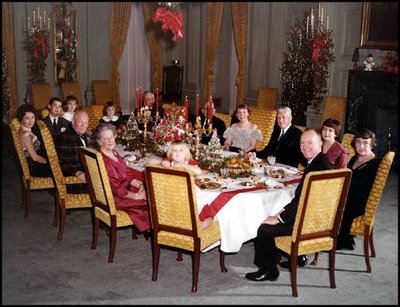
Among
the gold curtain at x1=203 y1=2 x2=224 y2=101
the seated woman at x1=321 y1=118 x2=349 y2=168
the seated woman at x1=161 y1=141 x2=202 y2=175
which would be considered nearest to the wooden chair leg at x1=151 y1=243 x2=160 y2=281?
the seated woman at x1=161 y1=141 x2=202 y2=175

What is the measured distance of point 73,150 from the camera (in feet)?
18.5

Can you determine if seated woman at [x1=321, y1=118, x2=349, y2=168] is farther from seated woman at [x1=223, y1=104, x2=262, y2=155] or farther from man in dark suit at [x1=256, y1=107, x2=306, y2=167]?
seated woman at [x1=223, y1=104, x2=262, y2=155]

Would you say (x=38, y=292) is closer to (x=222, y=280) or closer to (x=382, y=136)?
(x=222, y=280)

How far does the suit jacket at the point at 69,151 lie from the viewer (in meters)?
5.60

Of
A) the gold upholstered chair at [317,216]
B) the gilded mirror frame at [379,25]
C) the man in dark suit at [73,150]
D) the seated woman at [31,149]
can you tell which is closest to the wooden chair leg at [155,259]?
the gold upholstered chair at [317,216]

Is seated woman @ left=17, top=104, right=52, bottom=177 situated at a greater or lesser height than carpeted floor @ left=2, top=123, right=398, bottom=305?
greater

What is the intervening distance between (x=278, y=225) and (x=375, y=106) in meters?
4.70

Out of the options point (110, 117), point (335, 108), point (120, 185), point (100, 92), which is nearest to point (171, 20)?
point (120, 185)

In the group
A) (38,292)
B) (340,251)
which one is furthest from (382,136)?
(38,292)

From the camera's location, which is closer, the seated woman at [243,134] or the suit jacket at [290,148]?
the suit jacket at [290,148]

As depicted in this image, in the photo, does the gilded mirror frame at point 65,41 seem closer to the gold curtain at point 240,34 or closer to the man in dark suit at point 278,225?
the gold curtain at point 240,34

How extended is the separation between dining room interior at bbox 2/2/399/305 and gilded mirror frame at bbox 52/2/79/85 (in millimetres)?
23

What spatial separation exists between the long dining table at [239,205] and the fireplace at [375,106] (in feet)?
13.8

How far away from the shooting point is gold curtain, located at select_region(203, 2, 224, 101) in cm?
1151
